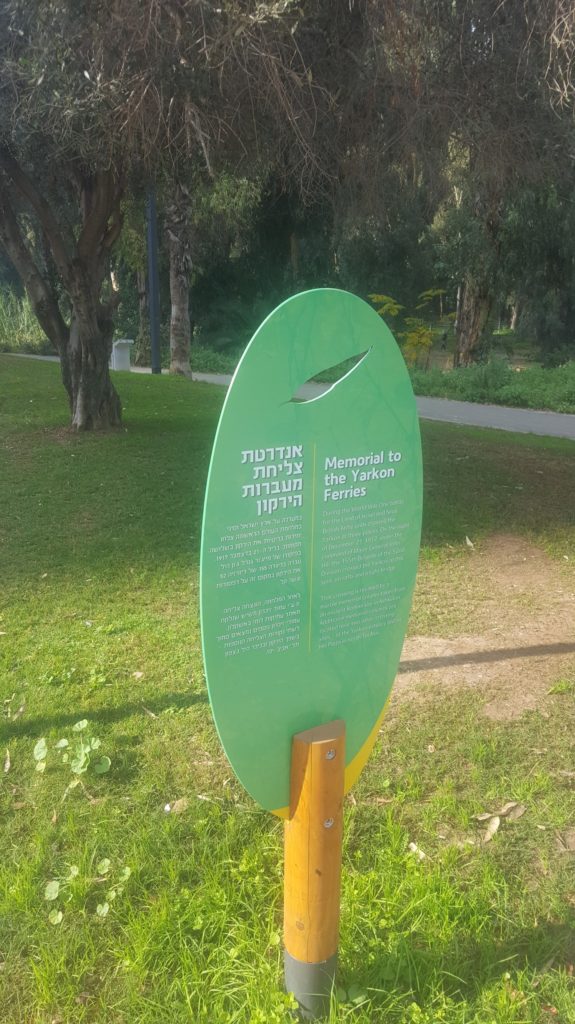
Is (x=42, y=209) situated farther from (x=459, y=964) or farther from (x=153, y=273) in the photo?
(x=459, y=964)

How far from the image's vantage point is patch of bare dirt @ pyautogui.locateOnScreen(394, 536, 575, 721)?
4.30m

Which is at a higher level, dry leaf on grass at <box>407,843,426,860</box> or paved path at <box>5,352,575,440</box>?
paved path at <box>5,352,575,440</box>

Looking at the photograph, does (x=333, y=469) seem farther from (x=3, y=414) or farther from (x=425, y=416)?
(x=425, y=416)

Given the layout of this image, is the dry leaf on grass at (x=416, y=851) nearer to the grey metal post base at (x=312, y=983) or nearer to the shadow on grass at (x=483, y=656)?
the grey metal post base at (x=312, y=983)

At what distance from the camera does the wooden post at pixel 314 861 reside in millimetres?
2164

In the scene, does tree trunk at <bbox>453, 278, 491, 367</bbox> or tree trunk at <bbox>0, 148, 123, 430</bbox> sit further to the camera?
tree trunk at <bbox>453, 278, 491, 367</bbox>

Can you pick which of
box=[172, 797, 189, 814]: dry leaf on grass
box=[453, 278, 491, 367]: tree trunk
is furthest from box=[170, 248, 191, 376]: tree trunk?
box=[172, 797, 189, 814]: dry leaf on grass

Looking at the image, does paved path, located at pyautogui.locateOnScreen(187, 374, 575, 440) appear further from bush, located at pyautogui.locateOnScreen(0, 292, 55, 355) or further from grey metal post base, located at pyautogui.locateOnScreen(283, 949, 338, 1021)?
bush, located at pyautogui.locateOnScreen(0, 292, 55, 355)

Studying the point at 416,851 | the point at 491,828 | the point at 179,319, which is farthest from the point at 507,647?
the point at 179,319

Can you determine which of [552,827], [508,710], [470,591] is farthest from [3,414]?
[552,827]

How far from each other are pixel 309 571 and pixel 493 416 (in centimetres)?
1401

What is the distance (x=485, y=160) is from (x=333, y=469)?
241 inches

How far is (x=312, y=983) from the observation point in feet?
7.46

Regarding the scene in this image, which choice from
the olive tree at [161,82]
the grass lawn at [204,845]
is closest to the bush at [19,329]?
the olive tree at [161,82]
